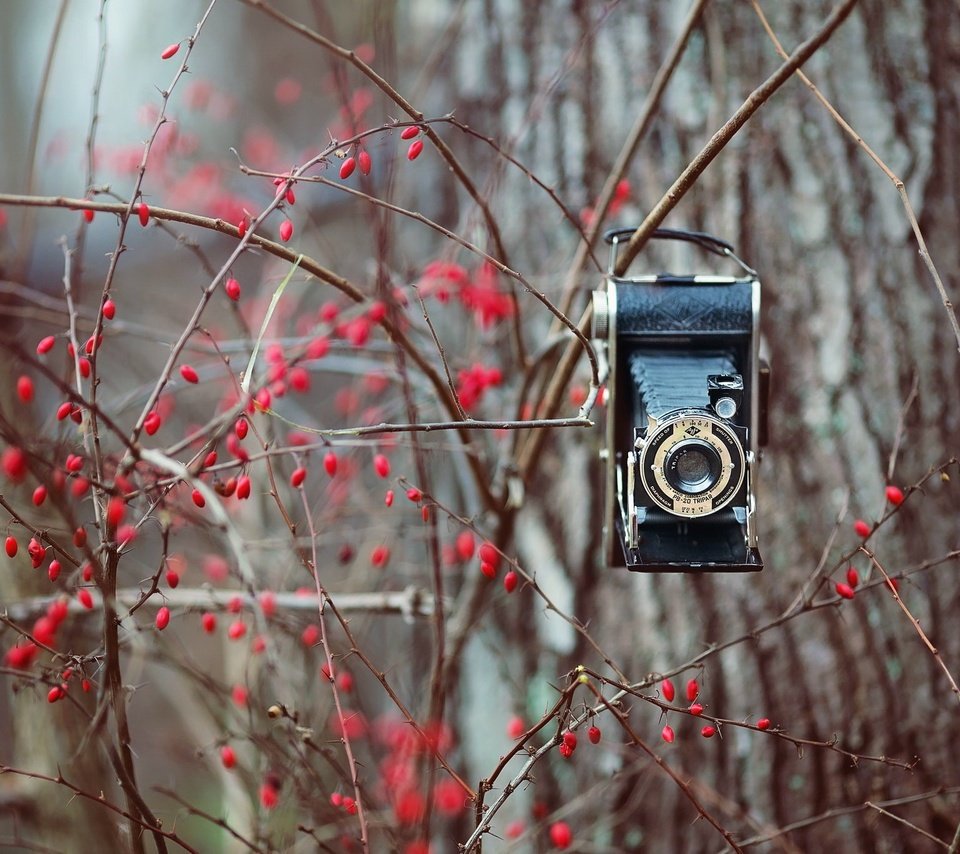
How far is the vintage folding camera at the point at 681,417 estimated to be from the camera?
1062 millimetres

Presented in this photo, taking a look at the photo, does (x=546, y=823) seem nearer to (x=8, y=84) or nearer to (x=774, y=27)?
(x=774, y=27)

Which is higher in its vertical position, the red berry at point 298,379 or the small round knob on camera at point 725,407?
the red berry at point 298,379

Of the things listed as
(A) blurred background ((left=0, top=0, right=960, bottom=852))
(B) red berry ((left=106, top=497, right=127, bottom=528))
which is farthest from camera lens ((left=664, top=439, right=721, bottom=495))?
(B) red berry ((left=106, top=497, right=127, bottom=528))

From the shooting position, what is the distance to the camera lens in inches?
41.6

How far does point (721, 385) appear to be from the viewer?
3.75 ft

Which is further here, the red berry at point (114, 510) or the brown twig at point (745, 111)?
the brown twig at point (745, 111)

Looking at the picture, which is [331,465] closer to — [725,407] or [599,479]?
[725,407]

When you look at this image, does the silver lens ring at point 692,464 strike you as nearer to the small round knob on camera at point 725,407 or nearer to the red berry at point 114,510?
the small round knob on camera at point 725,407

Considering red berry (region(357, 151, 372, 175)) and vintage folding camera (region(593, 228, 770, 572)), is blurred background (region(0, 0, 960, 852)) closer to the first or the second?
vintage folding camera (region(593, 228, 770, 572))

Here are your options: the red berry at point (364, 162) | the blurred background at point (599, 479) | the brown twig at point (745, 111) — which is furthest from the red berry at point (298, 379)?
the brown twig at point (745, 111)

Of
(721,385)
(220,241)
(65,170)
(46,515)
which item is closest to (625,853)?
(721,385)

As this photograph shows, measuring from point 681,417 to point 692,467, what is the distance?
0.21ft

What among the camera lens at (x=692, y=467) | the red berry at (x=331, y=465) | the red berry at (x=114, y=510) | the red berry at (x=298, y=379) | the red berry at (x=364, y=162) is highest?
the red berry at (x=364, y=162)

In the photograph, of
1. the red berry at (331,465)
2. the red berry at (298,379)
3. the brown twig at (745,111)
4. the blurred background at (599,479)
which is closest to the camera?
the brown twig at (745,111)
